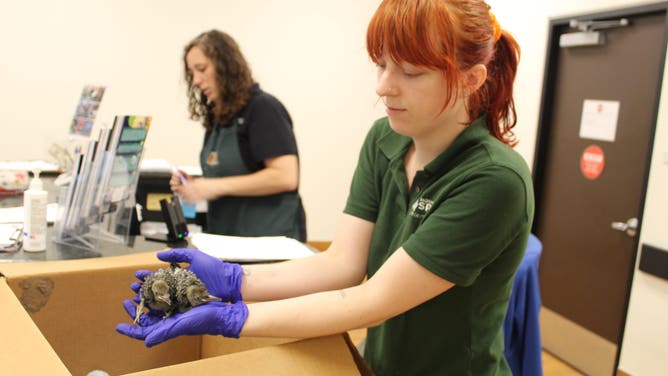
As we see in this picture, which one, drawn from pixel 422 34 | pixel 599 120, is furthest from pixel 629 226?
pixel 422 34

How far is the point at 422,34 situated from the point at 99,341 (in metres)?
0.84

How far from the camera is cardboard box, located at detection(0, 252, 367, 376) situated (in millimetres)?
756

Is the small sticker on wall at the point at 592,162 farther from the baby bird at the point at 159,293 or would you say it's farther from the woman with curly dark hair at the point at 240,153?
the baby bird at the point at 159,293

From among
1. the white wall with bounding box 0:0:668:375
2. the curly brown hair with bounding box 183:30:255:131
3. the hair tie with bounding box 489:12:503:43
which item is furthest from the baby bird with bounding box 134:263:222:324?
the white wall with bounding box 0:0:668:375

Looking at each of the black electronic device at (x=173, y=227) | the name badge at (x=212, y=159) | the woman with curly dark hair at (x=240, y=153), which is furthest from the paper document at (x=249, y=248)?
the name badge at (x=212, y=159)

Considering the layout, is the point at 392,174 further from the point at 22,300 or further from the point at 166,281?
the point at 22,300

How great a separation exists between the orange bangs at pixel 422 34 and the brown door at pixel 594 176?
2.07 meters

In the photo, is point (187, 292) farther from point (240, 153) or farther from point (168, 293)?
point (240, 153)

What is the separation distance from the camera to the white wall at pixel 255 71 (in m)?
3.20

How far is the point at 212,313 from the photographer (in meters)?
0.85

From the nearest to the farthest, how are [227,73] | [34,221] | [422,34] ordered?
[422,34] → [34,221] → [227,73]

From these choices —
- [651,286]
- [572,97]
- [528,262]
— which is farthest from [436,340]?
[572,97]

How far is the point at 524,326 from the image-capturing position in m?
1.61

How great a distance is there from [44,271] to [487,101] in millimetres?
868
